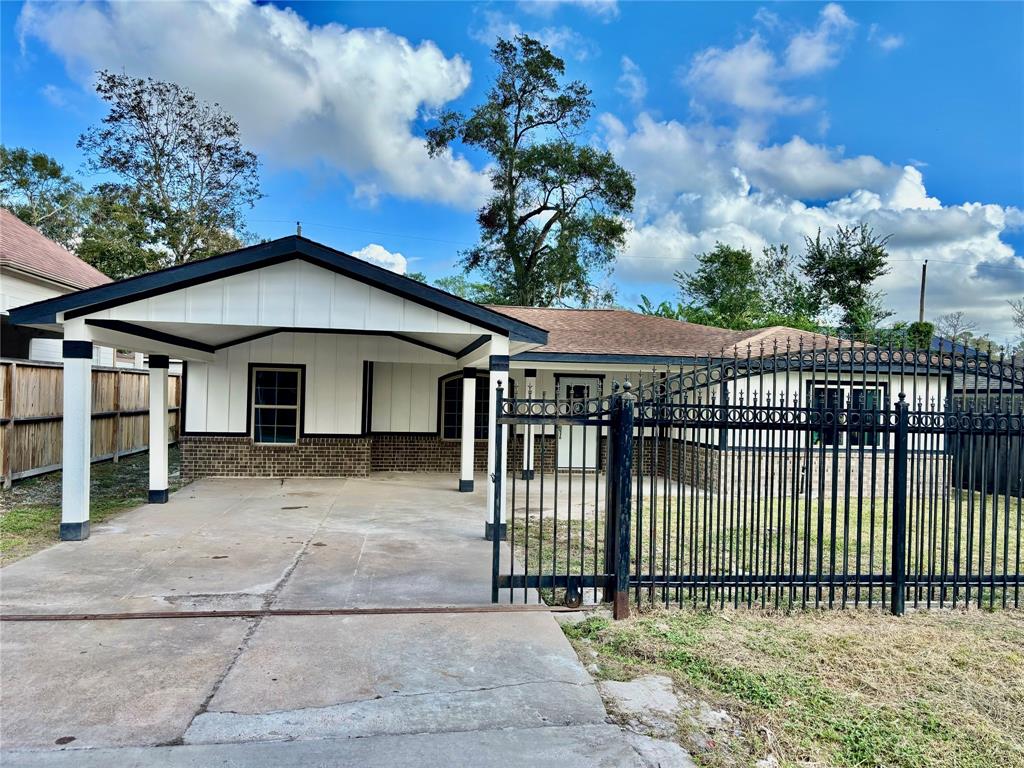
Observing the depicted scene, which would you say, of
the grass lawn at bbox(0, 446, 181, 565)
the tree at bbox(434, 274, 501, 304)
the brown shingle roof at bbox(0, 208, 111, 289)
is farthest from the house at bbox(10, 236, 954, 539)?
the tree at bbox(434, 274, 501, 304)

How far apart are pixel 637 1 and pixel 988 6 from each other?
7309mm

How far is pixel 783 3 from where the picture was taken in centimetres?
1575

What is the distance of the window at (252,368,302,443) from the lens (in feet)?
42.4

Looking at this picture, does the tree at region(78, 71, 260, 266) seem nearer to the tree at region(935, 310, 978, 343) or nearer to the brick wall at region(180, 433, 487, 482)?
the brick wall at region(180, 433, 487, 482)

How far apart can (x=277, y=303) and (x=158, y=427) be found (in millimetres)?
3649

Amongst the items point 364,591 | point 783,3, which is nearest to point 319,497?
point 364,591

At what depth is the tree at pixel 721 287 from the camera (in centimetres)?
3119

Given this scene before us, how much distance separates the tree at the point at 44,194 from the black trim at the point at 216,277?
2644 cm

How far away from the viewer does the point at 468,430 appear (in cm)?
1098

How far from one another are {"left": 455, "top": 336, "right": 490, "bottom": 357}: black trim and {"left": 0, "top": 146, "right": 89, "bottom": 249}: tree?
2592cm

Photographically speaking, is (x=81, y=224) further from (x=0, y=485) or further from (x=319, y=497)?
(x=319, y=497)

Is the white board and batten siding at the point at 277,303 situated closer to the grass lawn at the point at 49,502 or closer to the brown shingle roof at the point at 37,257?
the grass lawn at the point at 49,502

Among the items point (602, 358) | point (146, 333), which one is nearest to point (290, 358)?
point (146, 333)

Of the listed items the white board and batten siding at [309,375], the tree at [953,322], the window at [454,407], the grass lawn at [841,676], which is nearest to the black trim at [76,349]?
the white board and batten siding at [309,375]
